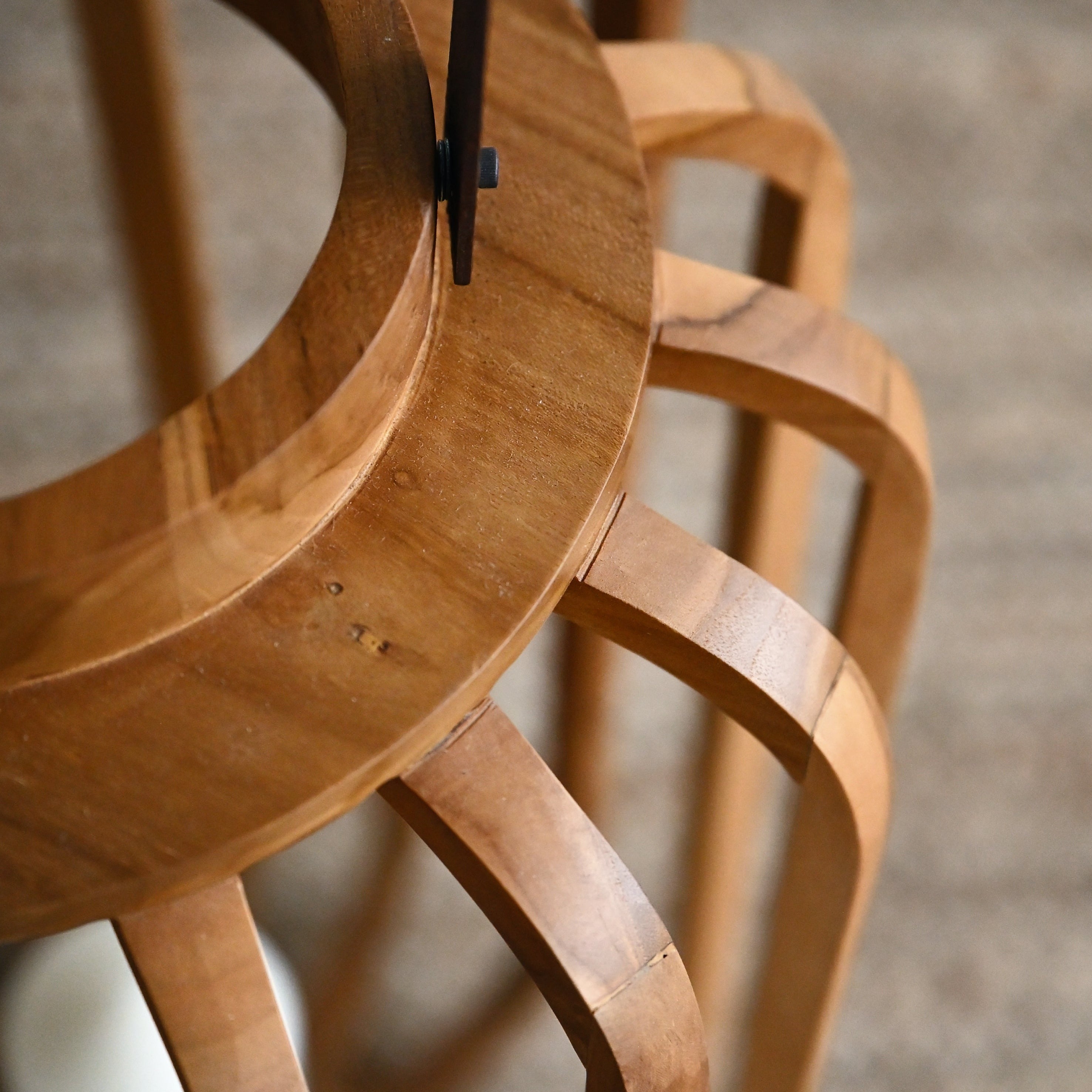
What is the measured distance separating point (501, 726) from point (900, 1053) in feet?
2.11

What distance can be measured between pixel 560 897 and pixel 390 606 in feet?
0.22

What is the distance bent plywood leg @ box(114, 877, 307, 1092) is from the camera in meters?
0.23

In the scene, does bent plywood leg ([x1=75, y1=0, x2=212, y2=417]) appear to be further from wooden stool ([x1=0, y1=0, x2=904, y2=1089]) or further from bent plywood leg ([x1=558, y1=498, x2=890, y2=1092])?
bent plywood leg ([x1=558, y1=498, x2=890, y2=1092])

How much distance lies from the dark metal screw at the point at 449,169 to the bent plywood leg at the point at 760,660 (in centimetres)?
7

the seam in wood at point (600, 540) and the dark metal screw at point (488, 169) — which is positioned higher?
the dark metal screw at point (488, 169)

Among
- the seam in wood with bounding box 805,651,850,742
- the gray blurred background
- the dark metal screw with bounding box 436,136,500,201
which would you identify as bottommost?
the gray blurred background

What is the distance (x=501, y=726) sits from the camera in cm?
26

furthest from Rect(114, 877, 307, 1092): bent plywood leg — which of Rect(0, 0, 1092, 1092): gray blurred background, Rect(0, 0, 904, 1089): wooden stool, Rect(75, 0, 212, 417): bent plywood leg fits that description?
Rect(0, 0, 1092, 1092): gray blurred background

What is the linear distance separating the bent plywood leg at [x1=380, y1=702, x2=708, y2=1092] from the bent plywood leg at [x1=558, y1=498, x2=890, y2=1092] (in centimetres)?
4

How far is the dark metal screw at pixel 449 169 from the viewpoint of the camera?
0.24m

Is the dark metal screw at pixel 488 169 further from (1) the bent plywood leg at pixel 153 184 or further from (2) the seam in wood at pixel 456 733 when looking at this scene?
(1) the bent plywood leg at pixel 153 184

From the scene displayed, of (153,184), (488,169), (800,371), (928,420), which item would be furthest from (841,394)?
(928,420)

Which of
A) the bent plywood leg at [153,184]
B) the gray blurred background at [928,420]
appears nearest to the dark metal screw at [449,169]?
the bent plywood leg at [153,184]

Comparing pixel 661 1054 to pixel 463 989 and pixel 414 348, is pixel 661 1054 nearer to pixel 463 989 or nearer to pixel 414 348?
pixel 414 348
